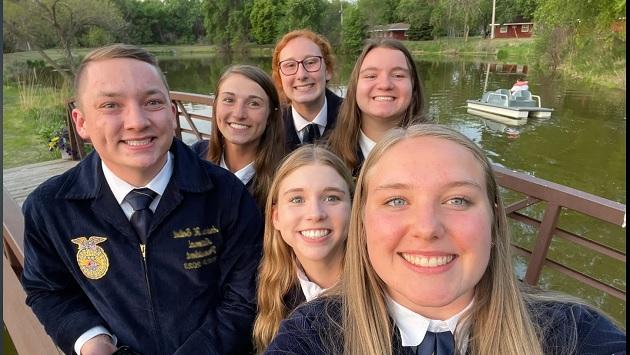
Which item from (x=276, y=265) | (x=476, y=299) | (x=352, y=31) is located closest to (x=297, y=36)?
(x=276, y=265)

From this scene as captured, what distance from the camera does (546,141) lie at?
1570cm

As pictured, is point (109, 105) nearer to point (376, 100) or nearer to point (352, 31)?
point (376, 100)

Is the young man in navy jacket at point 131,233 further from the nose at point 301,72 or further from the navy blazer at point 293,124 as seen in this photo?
the nose at point 301,72

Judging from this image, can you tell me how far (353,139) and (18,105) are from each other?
11.0m

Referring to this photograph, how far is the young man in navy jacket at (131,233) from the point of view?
1.57m

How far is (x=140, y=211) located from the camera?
164cm

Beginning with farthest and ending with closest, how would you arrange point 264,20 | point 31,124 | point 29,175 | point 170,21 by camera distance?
point 170,21, point 264,20, point 31,124, point 29,175

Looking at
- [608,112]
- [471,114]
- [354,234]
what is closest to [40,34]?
[471,114]

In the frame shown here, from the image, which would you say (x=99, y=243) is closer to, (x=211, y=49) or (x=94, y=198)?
(x=94, y=198)

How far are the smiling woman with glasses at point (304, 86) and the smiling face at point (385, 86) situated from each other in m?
0.40

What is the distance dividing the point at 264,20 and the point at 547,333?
→ 4893 centimetres

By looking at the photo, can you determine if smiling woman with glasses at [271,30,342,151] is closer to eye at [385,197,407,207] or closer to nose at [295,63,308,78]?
nose at [295,63,308,78]

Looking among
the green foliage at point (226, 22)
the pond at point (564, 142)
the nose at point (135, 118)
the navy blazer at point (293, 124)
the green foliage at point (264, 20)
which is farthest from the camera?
the green foliage at point (226, 22)

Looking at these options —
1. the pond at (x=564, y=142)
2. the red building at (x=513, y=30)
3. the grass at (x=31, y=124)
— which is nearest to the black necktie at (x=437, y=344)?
the pond at (x=564, y=142)
